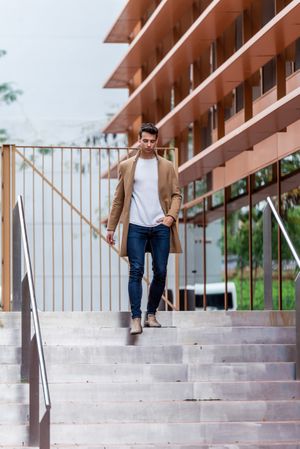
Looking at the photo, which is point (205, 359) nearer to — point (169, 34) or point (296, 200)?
point (296, 200)

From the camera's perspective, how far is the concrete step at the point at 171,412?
1224 cm

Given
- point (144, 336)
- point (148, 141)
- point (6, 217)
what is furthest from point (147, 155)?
point (6, 217)

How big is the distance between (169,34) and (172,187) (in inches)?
666

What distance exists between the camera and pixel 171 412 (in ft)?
40.5

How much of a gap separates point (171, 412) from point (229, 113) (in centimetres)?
1349

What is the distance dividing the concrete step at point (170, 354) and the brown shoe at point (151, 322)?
0.69 meters

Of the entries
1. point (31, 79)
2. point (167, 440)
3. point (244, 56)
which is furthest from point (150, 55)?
point (167, 440)

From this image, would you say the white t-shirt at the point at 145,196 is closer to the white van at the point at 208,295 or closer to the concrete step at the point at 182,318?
the concrete step at the point at 182,318

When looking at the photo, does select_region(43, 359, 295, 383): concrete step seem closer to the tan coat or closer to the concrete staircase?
the concrete staircase

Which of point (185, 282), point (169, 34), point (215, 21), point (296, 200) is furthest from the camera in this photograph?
point (169, 34)

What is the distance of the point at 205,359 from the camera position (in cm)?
1352

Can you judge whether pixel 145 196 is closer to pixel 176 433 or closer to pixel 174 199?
pixel 174 199

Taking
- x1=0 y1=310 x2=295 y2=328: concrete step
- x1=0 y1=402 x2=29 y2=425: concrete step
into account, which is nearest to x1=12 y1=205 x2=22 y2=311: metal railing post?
x1=0 y1=310 x2=295 y2=328: concrete step

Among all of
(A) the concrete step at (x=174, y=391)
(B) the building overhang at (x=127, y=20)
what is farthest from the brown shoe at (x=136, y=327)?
(B) the building overhang at (x=127, y=20)
